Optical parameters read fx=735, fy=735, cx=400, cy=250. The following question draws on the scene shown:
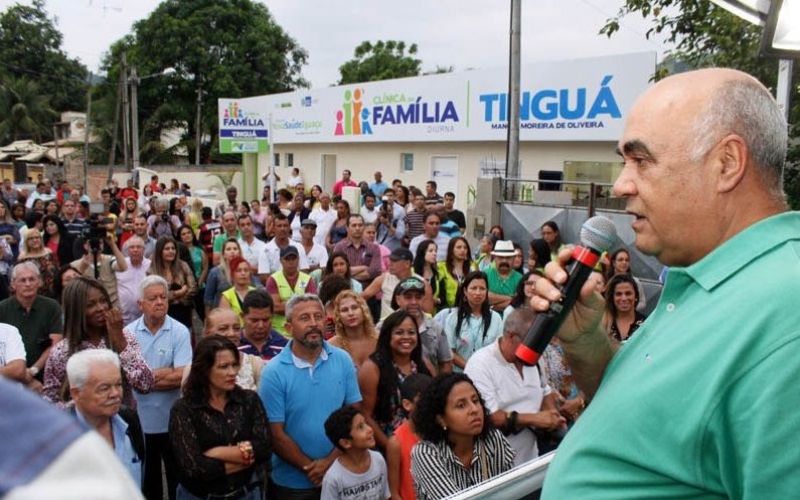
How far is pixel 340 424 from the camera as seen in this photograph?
4109mm

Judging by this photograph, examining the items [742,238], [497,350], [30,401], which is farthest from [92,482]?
[497,350]

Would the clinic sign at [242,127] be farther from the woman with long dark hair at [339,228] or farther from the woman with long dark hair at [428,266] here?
the woman with long dark hair at [428,266]

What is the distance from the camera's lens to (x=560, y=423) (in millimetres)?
4781

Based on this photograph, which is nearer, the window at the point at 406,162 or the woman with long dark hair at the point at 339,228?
the woman with long dark hair at the point at 339,228

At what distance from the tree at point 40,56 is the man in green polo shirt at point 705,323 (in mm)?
57140

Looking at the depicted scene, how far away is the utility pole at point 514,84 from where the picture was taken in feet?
39.7

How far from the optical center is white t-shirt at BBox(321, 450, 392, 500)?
13.3 ft

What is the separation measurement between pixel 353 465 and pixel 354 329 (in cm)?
151

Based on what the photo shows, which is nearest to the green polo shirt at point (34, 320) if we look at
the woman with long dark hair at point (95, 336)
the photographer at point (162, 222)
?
the woman with long dark hair at point (95, 336)

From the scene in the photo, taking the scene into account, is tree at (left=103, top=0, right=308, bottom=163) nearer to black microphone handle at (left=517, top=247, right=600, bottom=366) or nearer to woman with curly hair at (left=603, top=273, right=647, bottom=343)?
woman with curly hair at (left=603, top=273, right=647, bottom=343)

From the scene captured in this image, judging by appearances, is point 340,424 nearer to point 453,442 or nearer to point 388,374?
point 453,442

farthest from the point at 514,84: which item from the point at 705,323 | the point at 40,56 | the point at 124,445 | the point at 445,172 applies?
the point at 40,56

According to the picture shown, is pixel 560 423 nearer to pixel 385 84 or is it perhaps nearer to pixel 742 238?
pixel 742 238

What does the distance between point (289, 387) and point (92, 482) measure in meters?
4.08
